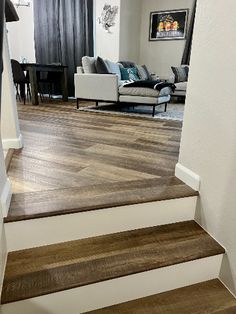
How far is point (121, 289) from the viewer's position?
1198mm

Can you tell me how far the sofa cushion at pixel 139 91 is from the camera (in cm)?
396

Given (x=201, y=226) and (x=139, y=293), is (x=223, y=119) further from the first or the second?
(x=139, y=293)

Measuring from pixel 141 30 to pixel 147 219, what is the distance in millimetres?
6192

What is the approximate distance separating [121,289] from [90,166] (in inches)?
36.2

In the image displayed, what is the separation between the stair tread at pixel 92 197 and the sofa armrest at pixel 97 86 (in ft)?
9.51

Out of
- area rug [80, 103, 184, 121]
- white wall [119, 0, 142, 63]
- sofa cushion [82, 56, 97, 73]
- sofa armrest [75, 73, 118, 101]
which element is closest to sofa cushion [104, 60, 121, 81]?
sofa cushion [82, 56, 97, 73]

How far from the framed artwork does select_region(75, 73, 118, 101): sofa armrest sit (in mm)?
2884

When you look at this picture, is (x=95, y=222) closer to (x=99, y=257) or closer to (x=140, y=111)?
(x=99, y=257)

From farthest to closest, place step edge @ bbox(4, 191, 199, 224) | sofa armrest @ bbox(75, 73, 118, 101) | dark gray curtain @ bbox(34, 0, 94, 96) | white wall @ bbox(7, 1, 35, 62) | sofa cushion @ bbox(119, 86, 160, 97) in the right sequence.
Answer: white wall @ bbox(7, 1, 35, 62), dark gray curtain @ bbox(34, 0, 94, 96), sofa armrest @ bbox(75, 73, 118, 101), sofa cushion @ bbox(119, 86, 160, 97), step edge @ bbox(4, 191, 199, 224)

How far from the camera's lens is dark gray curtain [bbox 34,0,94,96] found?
5.72 m

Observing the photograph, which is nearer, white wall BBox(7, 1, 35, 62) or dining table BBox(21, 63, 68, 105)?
dining table BBox(21, 63, 68, 105)

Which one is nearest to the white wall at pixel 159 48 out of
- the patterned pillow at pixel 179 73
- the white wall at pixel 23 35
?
the patterned pillow at pixel 179 73

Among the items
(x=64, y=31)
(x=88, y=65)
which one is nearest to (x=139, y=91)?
(x=88, y=65)

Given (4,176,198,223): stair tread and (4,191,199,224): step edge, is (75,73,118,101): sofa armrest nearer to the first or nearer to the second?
(4,176,198,223): stair tread
